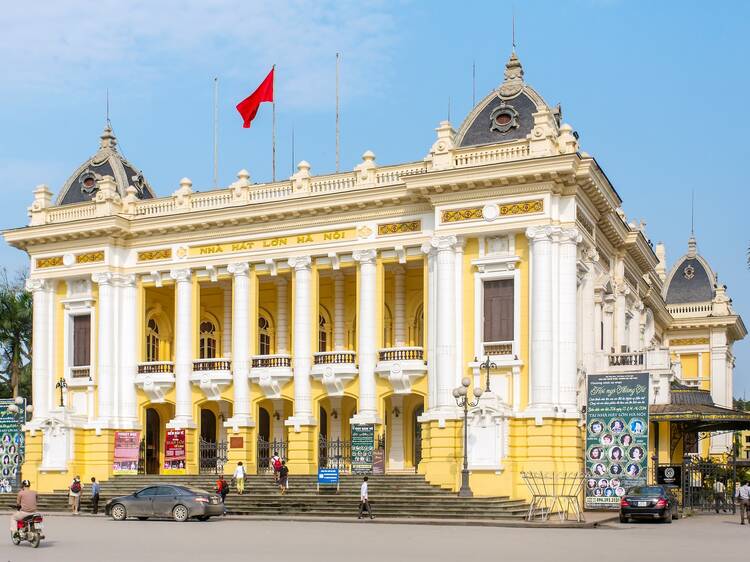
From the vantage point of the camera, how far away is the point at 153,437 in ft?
158

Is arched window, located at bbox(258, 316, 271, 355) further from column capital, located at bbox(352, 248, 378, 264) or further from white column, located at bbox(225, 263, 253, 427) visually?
column capital, located at bbox(352, 248, 378, 264)

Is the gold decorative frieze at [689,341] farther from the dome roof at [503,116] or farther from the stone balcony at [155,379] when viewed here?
the stone balcony at [155,379]

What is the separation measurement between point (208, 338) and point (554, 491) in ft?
66.2

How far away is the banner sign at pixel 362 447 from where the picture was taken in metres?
38.8

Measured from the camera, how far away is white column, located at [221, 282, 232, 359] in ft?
156

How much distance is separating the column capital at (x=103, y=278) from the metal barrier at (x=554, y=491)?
19084 millimetres

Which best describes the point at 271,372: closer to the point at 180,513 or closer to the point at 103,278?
the point at 103,278

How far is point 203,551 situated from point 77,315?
1046 inches

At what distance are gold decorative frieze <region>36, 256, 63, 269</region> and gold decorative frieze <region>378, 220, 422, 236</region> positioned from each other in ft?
47.9

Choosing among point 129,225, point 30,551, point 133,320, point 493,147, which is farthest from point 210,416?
point 30,551

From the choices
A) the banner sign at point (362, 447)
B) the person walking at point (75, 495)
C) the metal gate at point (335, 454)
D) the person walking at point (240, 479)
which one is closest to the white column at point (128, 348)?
the person walking at point (75, 495)

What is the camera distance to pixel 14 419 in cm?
4622

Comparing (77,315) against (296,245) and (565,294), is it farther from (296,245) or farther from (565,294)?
(565,294)

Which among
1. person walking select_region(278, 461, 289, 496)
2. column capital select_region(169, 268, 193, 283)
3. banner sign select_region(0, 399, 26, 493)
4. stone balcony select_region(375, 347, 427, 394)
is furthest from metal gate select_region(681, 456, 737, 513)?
banner sign select_region(0, 399, 26, 493)
